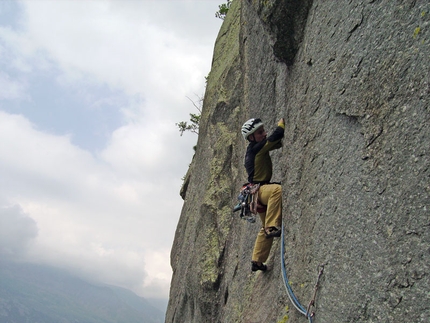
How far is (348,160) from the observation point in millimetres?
5328

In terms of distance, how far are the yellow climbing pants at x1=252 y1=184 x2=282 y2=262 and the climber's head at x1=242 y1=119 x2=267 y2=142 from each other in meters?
1.10

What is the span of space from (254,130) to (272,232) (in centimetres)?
222

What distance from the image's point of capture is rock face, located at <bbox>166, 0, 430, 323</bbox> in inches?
165

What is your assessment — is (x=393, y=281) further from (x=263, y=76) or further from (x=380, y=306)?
(x=263, y=76)

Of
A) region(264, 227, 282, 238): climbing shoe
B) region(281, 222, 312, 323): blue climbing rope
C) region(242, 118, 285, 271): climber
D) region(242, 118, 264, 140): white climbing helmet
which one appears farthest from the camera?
region(242, 118, 264, 140): white climbing helmet

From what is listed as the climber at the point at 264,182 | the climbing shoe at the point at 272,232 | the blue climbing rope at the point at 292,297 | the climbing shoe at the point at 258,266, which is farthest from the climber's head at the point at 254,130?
the climbing shoe at the point at 258,266

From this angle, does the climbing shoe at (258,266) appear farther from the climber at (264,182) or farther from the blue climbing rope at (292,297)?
the blue climbing rope at (292,297)

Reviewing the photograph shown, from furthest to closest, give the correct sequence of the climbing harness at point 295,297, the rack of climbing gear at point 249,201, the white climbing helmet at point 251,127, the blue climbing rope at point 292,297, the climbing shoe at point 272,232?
the rack of climbing gear at point 249,201, the white climbing helmet at point 251,127, the climbing shoe at point 272,232, the blue climbing rope at point 292,297, the climbing harness at point 295,297

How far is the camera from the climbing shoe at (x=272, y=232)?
7602 mm

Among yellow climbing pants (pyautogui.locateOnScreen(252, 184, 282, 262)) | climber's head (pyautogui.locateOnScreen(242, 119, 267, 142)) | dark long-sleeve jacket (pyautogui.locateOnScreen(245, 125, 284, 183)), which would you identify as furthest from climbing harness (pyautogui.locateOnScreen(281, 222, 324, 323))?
climber's head (pyautogui.locateOnScreen(242, 119, 267, 142))

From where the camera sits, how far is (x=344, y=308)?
487 cm

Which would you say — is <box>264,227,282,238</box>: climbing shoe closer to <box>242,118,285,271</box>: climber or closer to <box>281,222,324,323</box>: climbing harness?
<box>242,118,285,271</box>: climber

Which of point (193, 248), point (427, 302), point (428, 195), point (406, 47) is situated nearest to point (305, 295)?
point (427, 302)

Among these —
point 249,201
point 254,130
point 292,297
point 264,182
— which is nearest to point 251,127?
point 254,130
